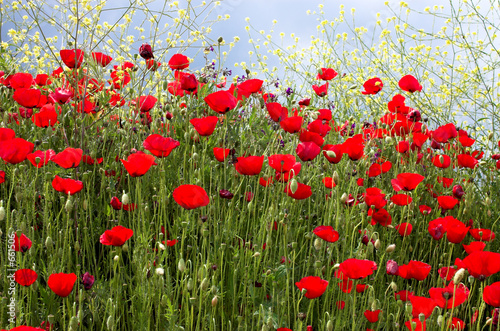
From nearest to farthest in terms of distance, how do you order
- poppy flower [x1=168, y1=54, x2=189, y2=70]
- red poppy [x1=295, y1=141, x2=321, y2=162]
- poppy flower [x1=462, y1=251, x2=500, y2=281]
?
poppy flower [x1=462, y1=251, x2=500, y2=281], red poppy [x1=295, y1=141, x2=321, y2=162], poppy flower [x1=168, y1=54, x2=189, y2=70]

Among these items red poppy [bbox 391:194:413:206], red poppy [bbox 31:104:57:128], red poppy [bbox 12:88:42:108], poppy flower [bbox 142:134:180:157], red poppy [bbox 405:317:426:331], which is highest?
red poppy [bbox 12:88:42:108]

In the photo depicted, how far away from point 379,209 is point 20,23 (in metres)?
2.79

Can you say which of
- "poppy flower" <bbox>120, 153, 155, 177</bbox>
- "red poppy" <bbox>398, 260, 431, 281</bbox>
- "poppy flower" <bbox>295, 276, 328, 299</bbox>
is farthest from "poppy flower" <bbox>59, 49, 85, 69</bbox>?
"red poppy" <bbox>398, 260, 431, 281</bbox>

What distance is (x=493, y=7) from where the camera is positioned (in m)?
4.07

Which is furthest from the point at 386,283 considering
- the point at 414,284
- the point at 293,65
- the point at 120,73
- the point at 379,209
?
the point at 293,65

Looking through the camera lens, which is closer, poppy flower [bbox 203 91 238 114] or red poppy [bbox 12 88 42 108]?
poppy flower [bbox 203 91 238 114]

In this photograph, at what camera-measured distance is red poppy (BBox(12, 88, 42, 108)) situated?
7.29ft

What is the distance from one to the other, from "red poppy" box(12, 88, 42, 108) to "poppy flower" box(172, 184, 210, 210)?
1.07 metres

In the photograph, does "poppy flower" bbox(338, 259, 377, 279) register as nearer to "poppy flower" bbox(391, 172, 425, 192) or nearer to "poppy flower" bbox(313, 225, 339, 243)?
"poppy flower" bbox(313, 225, 339, 243)

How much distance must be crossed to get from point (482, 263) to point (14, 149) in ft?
5.19

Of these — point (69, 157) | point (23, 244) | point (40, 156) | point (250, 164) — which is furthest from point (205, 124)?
point (23, 244)

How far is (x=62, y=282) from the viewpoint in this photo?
55.6 inches

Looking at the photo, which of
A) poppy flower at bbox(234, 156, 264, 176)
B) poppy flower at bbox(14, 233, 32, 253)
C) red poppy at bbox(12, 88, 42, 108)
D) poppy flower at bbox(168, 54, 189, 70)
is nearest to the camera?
poppy flower at bbox(14, 233, 32, 253)

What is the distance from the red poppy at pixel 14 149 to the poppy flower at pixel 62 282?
1.78ft
